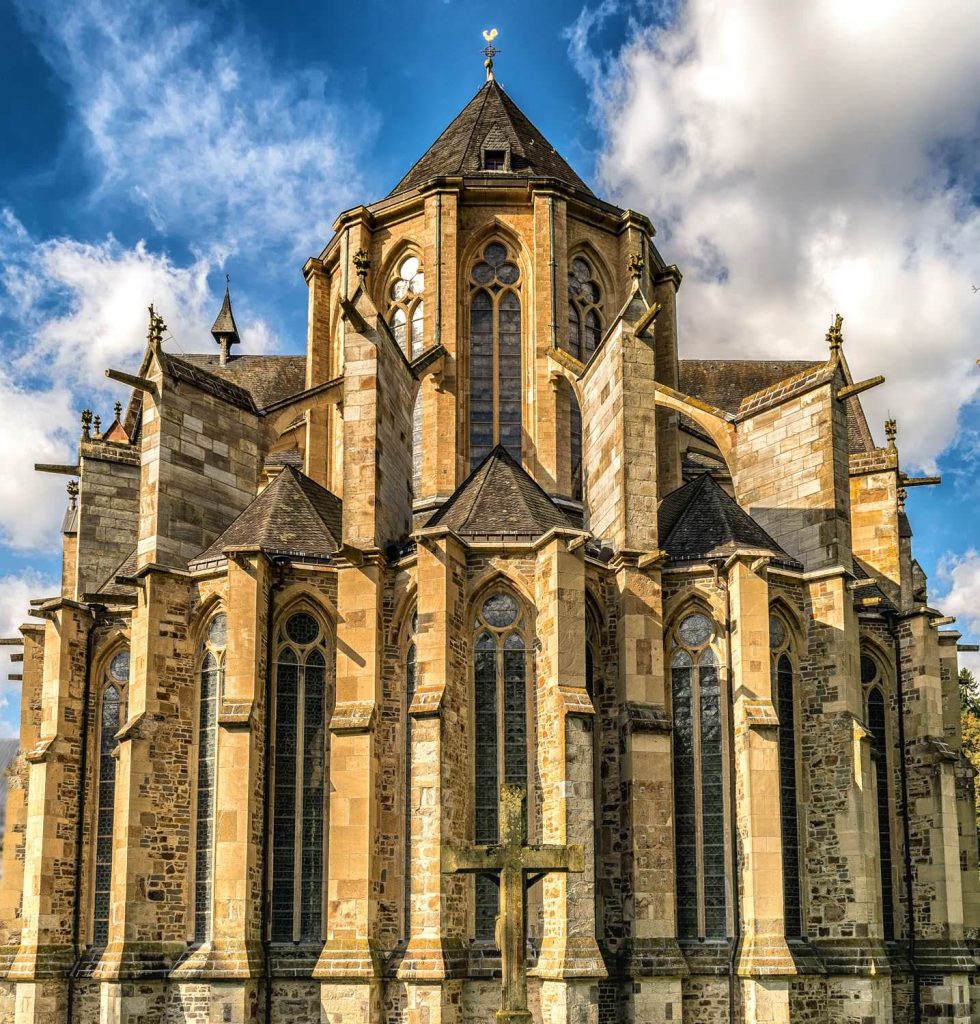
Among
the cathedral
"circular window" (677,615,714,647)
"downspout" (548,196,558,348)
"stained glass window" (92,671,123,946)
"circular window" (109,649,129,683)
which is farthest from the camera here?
"downspout" (548,196,558,348)

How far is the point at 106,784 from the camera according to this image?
24.2m

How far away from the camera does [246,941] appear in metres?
20.3

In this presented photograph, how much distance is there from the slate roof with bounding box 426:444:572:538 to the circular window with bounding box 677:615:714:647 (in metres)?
2.60

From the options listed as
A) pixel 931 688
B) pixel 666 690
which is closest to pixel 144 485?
pixel 666 690

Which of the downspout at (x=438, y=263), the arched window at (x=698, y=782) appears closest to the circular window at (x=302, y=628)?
the arched window at (x=698, y=782)

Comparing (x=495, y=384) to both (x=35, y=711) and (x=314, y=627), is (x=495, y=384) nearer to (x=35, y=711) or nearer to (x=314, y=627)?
(x=314, y=627)

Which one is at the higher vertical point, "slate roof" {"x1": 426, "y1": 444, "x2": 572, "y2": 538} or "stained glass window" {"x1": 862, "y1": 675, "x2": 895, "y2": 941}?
"slate roof" {"x1": 426, "y1": 444, "x2": 572, "y2": 538}

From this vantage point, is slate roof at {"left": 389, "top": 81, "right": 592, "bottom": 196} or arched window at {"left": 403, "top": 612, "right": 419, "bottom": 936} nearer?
arched window at {"left": 403, "top": 612, "right": 419, "bottom": 936}

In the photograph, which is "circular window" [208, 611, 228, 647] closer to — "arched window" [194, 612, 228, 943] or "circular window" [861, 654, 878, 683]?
"arched window" [194, 612, 228, 943]

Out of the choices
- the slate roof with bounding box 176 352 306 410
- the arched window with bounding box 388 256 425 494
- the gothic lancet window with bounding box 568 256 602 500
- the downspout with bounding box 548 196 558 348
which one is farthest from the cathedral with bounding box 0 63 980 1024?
the slate roof with bounding box 176 352 306 410

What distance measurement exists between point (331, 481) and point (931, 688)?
12.6m

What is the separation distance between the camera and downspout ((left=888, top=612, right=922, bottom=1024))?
23922 mm

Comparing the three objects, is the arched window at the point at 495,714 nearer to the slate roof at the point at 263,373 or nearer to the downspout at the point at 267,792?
the downspout at the point at 267,792

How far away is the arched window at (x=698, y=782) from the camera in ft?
70.6
